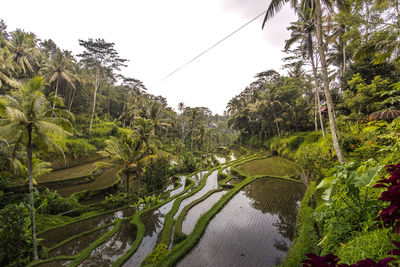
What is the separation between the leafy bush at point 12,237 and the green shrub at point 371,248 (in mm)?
9880

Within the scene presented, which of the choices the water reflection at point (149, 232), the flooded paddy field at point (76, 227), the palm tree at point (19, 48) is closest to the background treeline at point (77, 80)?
the palm tree at point (19, 48)

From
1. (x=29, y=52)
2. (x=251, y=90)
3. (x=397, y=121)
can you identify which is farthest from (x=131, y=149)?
(x=251, y=90)

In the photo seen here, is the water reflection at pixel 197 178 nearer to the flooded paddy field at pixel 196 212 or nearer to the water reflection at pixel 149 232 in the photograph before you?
the flooded paddy field at pixel 196 212

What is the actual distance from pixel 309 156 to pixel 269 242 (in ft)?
22.7

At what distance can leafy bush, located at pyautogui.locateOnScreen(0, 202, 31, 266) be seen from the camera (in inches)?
244

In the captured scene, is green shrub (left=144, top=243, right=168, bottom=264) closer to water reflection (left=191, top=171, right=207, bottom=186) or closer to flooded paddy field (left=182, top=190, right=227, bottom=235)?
flooded paddy field (left=182, top=190, right=227, bottom=235)

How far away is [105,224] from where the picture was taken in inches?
376

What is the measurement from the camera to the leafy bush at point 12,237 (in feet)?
20.3

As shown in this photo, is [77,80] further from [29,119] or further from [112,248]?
[112,248]

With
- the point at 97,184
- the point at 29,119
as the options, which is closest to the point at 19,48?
the point at 97,184

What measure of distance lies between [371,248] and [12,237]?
34.0 ft

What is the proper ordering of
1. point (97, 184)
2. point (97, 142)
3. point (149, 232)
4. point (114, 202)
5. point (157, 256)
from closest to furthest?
1. point (157, 256)
2. point (149, 232)
3. point (114, 202)
4. point (97, 184)
5. point (97, 142)

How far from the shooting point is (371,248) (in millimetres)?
2176

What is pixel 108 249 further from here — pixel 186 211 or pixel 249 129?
pixel 249 129
